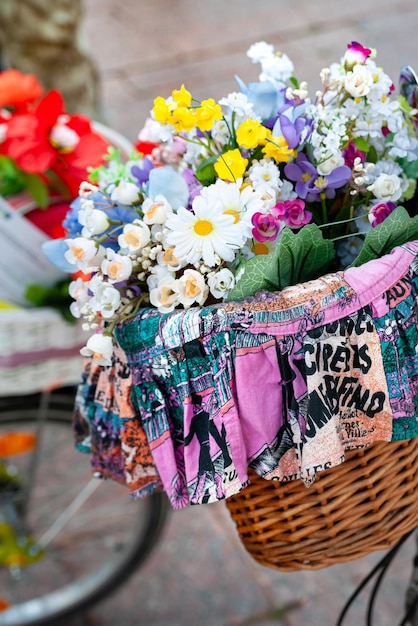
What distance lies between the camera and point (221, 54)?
4.55m

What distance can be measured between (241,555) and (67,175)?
1301 millimetres

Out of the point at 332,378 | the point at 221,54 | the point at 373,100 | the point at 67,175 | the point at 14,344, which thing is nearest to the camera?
the point at 332,378

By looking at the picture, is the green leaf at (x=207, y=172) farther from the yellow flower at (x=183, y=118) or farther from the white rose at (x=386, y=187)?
the white rose at (x=386, y=187)

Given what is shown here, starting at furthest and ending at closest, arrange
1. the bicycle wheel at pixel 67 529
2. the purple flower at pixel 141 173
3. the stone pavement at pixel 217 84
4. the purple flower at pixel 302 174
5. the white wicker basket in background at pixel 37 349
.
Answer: the stone pavement at pixel 217 84, the bicycle wheel at pixel 67 529, the white wicker basket in background at pixel 37 349, the purple flower at pixel 141 173, the purple flower at pixel 302 174

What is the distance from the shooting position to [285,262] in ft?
2.92

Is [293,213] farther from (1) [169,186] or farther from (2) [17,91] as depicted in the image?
(2) [17,91]

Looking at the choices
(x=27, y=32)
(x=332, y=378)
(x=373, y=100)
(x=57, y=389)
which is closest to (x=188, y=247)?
(x=332, y=378)

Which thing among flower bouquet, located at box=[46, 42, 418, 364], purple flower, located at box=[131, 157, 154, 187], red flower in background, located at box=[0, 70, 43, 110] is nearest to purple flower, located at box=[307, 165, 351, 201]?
flower bouquet, located at box=[46, 42, 418, 364]

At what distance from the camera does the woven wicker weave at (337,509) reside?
3.16ft

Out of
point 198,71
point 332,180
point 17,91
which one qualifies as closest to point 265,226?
point 332,180

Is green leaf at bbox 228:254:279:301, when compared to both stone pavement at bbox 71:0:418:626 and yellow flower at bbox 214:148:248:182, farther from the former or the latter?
stone pavement at bbox 71:0:418:626

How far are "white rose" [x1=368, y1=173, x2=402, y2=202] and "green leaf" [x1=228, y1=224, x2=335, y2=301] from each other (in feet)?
0.34

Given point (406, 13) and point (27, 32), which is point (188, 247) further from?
point (406, 13)

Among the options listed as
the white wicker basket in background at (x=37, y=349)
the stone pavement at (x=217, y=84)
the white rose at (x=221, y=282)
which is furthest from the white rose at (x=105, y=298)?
the stone pavement at (x=217, y=84)
